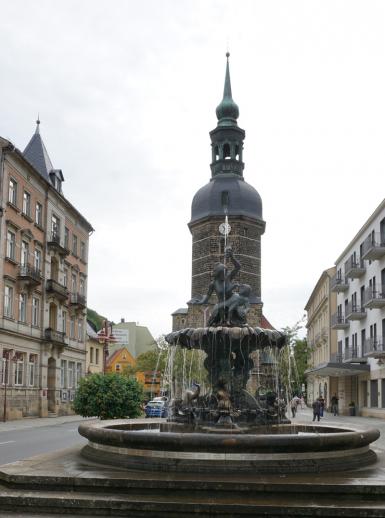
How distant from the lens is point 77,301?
5188cm

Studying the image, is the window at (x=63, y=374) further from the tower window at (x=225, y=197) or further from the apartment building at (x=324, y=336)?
the tower window at (x=225, y=197)

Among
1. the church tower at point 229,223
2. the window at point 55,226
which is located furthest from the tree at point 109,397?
the church tower at point 229,223

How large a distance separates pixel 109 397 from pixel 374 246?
23.6 meters

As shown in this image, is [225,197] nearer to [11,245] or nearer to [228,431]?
[11,245]

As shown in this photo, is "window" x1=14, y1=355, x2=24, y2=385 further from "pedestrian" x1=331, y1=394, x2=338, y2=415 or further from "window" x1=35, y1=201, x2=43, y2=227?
"pedestrian" x1=331, y1=394, x2=338, y2=415

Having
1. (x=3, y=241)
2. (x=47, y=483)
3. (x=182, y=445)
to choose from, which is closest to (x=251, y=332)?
(x=182, y=445)

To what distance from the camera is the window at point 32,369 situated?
4225 centimetres

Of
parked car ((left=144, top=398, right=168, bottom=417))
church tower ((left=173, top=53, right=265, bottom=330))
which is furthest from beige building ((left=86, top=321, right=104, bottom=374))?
parked car ((left=144, top=398, right=168, bottom=417))

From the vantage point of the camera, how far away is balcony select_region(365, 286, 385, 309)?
4306 cm

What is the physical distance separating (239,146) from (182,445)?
65.7 m

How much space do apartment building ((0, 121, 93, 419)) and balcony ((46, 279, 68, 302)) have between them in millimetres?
72

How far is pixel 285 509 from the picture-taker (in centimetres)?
834

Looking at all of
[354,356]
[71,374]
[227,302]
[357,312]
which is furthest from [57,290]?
[227,302]

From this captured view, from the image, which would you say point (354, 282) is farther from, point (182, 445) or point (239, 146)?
point (182, 445)
